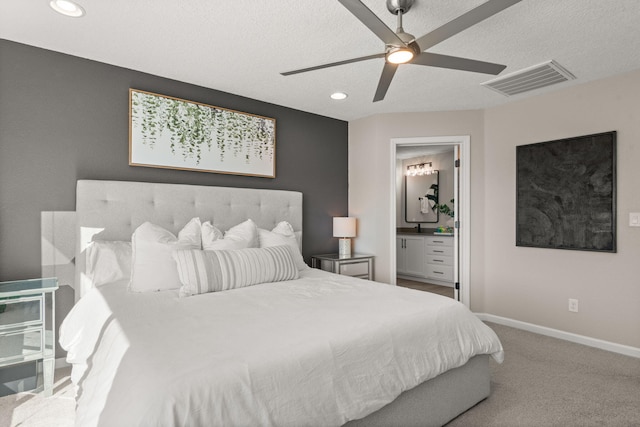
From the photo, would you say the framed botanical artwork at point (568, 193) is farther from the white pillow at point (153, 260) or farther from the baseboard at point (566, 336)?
the white pillow at point (153, 260)

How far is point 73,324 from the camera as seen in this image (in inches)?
89.4

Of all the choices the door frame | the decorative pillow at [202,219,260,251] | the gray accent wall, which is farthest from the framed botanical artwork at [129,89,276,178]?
the door frame

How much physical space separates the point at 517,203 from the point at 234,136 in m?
3.16

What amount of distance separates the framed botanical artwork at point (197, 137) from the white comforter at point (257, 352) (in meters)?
1.38

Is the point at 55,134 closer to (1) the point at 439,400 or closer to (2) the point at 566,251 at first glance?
(1) the point at 439,400

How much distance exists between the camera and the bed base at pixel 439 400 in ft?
5.60

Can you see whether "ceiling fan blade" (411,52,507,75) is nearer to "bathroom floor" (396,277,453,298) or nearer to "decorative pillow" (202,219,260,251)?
"decorative pillow" (202,219,260,251)

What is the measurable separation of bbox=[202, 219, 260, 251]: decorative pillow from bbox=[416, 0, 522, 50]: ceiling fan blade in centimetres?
199

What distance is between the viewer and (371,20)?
5.43 ft

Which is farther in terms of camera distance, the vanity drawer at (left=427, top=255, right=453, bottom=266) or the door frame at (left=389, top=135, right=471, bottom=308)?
the vanity drawer at (left=427, top=255, right=453, bottom=266)

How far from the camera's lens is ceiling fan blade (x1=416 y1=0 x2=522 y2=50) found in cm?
154

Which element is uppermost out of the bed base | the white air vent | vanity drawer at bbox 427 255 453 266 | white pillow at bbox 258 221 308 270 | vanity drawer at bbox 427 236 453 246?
the white air vent

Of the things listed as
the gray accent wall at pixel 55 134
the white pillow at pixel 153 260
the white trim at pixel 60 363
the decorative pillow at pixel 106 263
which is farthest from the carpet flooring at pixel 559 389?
the gray accent wall at pixel 55 134

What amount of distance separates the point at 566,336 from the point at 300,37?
3.72m
